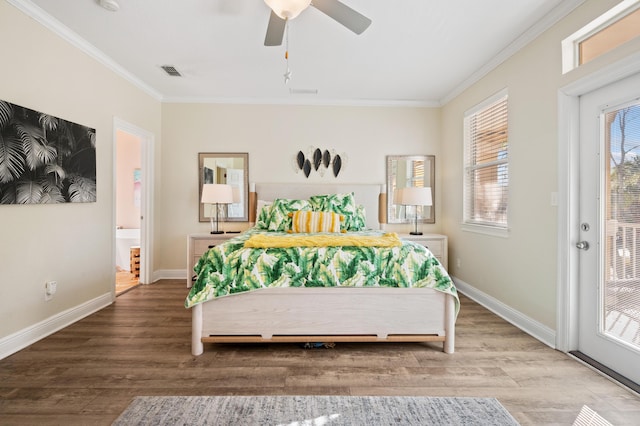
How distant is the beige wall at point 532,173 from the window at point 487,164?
0.51 ft

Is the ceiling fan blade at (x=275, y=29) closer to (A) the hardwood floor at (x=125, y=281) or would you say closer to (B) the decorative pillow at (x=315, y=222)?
(B) the decorative pillow at (x=315, y=222)

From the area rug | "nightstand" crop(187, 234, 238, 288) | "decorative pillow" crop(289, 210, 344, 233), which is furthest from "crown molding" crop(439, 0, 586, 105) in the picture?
"nightstand" crop(187, 234, 238, 288)

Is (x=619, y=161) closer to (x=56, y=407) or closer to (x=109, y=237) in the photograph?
(x=56, y=407)

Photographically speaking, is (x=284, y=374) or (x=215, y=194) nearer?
(x=284, y=374)

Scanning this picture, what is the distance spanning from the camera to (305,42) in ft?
9.47

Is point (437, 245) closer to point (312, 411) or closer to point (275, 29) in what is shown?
point (312, 411)

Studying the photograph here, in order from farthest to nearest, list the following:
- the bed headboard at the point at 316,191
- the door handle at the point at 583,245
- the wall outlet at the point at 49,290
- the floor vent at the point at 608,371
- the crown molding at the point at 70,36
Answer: the bed headboard at the point at 316,191, the wall outlet at the point at 49,290, the crown molding at the point at 70,36, the door handle at the point at 583,245, the floor vent at the point at 608,371

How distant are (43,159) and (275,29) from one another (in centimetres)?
218

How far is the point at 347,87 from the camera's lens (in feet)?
13.2

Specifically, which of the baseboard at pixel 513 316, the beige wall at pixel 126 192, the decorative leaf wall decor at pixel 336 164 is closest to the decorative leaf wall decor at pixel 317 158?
the decorative leaf wall decor at pixel 336 164

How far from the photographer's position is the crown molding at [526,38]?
230 cm

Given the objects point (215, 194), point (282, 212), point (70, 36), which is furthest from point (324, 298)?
point (70, 36)

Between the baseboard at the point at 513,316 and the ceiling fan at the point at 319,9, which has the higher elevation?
the ceiling fan at the point at 319,9

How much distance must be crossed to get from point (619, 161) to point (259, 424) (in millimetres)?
2723
